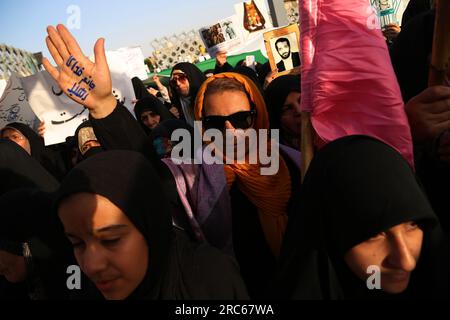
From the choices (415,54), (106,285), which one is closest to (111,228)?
(106,285)

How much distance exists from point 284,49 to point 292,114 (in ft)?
5.08

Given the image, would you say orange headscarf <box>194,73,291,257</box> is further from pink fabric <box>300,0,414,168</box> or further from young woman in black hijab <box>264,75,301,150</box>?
young woman in black hijab <box>264,75,301,150</box>

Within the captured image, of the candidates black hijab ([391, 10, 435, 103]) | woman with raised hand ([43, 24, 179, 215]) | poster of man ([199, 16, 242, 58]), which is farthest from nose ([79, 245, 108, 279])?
poster of man ([199, 16, 242, 58])

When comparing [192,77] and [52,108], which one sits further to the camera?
[52,108]

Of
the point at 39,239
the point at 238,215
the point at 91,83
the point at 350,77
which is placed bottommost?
the point at 238,215

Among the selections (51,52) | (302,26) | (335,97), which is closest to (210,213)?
(335,97)

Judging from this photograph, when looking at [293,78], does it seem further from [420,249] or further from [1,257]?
[1,257]

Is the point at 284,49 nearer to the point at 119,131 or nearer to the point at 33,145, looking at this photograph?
the point at 119,131

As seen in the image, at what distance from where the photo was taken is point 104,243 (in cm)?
104

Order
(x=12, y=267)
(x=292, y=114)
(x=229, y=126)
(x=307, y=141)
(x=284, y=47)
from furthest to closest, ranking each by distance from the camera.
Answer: (x=284, y=47)
(x=292, y=114)
(x=229, y=126)
(x=12, y=267)
(x=307, y=141)

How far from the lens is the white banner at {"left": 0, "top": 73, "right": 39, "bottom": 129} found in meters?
4.12

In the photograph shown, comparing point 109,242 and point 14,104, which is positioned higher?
point 14,104

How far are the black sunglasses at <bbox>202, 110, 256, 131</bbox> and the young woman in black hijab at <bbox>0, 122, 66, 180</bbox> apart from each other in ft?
8.40
